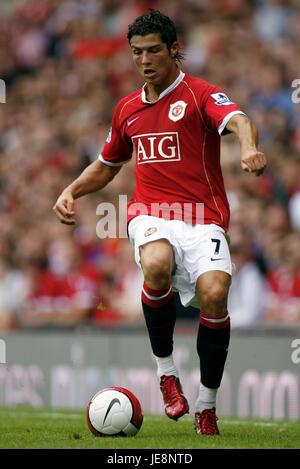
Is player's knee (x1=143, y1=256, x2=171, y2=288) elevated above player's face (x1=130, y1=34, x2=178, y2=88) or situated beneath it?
situated beneath

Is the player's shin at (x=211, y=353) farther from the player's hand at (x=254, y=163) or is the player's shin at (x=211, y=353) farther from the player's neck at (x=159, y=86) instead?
the player's neck at (x=159, y=86)

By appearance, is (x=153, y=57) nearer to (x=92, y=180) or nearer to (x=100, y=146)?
(x=92, y=180)

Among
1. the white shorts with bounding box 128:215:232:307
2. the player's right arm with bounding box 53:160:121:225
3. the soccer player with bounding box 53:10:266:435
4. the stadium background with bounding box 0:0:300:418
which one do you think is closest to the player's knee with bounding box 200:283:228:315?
the soccer player with bounding box 53:10:266:435

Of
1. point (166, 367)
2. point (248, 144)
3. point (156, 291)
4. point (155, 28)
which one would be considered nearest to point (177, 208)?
point (156, 291)

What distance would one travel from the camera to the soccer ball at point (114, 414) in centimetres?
743

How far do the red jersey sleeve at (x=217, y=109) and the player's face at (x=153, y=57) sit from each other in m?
0.32

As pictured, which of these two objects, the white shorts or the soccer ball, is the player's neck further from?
the soccer ball

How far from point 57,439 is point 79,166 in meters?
9.59

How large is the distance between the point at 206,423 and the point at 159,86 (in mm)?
2221

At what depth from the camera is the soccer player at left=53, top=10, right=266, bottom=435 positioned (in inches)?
295

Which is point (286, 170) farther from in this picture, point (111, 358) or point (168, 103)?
point (168, 103)

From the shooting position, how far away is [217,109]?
741cm

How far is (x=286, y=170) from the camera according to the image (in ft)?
43.7

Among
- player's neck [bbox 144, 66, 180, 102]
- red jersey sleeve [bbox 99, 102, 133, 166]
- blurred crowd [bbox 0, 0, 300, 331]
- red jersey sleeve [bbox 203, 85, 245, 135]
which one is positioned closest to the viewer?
red jersey sleeve [bbox 203, 85, 245, 135]
